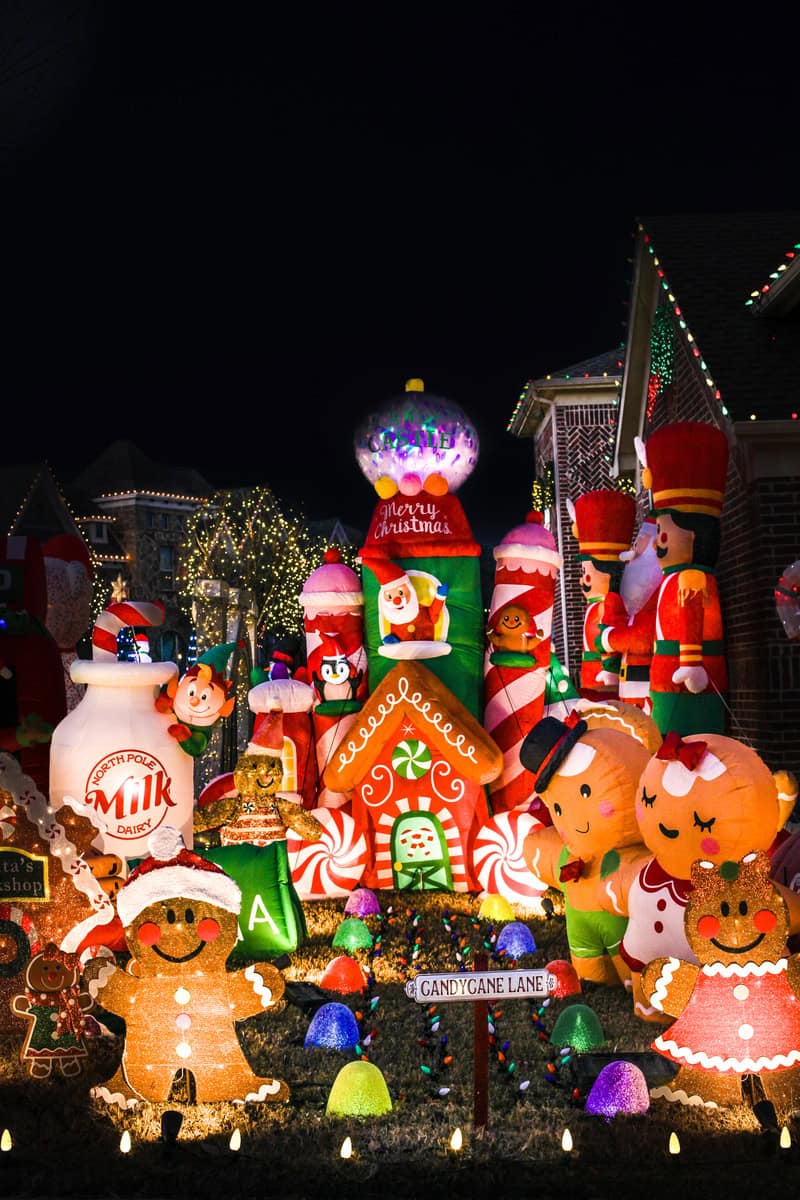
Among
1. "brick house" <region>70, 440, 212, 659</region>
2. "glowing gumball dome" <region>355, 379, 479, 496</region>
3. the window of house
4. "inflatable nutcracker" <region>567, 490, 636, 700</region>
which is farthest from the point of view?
the window of house

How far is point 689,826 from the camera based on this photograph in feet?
16.2

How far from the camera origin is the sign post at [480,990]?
4.03 meters

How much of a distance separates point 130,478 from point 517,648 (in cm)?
3449

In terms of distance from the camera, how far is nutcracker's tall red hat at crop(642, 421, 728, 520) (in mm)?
7461

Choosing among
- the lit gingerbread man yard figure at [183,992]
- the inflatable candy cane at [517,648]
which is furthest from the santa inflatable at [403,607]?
the lit gingerbread man yard figure at [183,992]

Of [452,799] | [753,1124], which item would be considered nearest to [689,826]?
[753,1124]

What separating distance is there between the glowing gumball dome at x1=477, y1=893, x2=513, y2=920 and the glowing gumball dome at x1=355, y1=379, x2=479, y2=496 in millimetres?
3040

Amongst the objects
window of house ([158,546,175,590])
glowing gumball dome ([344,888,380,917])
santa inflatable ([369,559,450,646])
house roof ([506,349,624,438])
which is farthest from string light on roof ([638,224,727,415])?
window of house ([158,546,175,590])

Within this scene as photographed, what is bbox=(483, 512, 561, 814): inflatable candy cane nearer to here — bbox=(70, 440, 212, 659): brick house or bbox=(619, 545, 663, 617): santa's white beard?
bbox=(619, 545, 663, 617): santa's white beard

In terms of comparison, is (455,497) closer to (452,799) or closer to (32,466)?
(452,799)

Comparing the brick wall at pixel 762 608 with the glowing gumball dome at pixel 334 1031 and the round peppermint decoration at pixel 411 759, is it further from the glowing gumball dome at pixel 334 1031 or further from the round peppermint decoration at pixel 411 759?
the glowing gumball dome at pixel 334 1031

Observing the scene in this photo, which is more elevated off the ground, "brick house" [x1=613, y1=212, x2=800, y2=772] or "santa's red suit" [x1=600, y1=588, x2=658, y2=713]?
"brick house" [x1=613, y1=212, x2=800, y2=772]

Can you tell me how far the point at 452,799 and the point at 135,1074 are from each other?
13.7 ft

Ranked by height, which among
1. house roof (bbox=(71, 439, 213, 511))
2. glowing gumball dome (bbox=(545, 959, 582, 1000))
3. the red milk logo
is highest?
house roof (bbox=(71, 439, 213, 511))
